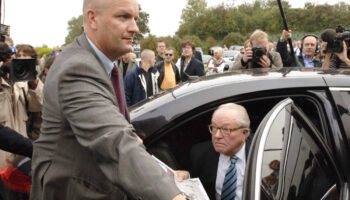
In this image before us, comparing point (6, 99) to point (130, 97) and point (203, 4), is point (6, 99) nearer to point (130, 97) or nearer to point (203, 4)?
point (130, 97)

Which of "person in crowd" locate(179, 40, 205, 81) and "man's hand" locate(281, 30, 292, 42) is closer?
"man's hand" locate(281, 30, 292, 42)

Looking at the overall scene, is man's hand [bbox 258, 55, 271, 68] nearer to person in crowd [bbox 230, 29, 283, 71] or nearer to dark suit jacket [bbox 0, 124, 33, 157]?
person in crowd [bbox 230, 29, 283, 71]

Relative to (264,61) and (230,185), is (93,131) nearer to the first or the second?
(230,185)

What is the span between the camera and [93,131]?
108 cm

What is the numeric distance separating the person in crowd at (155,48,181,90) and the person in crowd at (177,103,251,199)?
3642 mm

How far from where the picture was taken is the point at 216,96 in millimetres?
1896

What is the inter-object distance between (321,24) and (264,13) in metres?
20.7

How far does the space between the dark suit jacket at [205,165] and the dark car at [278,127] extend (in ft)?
0.19

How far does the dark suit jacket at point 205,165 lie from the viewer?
215 cm

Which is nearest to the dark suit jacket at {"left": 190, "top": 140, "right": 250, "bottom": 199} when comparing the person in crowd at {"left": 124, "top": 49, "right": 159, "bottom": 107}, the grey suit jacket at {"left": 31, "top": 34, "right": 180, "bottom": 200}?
the grey suit jacket at {"left": 31, "top": 34, "right": 180, "bottom": 200}

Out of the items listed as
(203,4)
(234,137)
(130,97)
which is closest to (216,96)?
(234,137)

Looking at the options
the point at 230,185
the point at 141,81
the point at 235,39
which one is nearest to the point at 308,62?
the point at 141,81

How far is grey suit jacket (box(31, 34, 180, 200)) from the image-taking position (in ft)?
3.43

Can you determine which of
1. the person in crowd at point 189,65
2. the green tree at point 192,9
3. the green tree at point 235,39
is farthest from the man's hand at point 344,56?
the green tree at point 192,9
